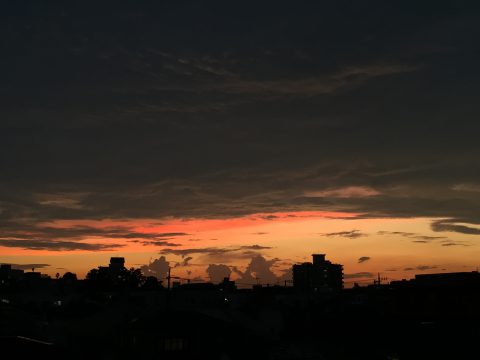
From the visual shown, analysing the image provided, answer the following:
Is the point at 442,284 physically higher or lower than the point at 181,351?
higher

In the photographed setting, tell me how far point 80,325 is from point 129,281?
3354 inches

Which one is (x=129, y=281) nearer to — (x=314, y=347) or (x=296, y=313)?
(x=296, y=313)

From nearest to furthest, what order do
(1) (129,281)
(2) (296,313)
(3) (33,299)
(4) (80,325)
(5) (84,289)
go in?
1. (4) (80,325)
2. (2) (296,313)
3. (3) (33,299)
4. (5) (84,289)
5. (1) (129,281)

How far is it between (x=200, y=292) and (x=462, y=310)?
127 ft

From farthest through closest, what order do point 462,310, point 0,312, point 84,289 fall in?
1. point 84,289
2. point 462,310
3. point 0,312

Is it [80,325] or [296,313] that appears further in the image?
[296,313]

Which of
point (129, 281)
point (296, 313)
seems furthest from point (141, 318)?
point (129, 281)

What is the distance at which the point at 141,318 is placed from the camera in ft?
135

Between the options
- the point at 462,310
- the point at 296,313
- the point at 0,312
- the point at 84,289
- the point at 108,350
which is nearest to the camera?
the point at 108,350

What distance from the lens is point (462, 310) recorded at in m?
56.0

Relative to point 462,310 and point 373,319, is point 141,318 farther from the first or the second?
point 462,310

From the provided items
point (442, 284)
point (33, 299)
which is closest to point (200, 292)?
point (33, 299)

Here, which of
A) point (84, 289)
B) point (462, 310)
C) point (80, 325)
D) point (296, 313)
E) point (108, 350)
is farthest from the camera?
point (84, 289)

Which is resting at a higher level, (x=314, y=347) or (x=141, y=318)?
(x=141, y=318)
